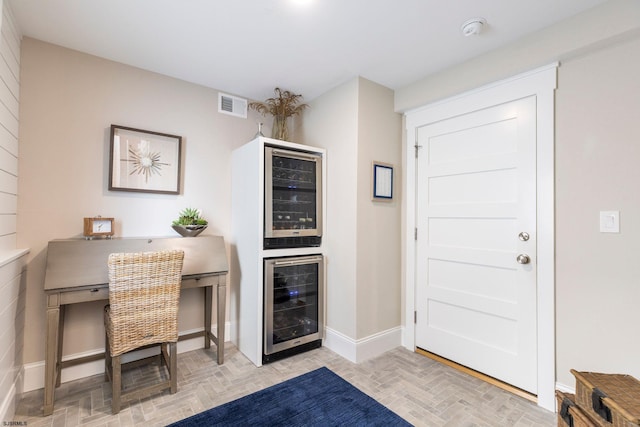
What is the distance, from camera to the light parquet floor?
1882mm

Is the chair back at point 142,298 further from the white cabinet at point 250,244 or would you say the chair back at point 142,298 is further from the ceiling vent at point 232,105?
the ceiling vent at point 232,105

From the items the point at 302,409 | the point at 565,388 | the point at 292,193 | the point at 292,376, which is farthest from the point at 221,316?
the point at 565,388

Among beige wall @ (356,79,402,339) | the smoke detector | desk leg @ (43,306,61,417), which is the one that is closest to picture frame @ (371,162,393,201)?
beige wall @ (356,79,402,339)

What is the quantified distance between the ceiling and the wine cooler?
171cm

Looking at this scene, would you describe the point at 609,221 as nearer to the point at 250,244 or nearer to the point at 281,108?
the point at 250,244

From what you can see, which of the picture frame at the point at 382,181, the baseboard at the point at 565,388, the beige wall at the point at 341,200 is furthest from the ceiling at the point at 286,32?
the baseboard at the point at 565,388

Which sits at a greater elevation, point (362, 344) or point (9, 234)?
point (9, 234)

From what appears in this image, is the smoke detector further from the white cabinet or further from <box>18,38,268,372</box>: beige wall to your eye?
<box>18,38,268,372</box>: beige wall

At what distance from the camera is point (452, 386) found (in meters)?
2.27

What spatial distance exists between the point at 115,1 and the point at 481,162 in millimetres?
2740

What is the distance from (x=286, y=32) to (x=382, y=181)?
4.85 feet

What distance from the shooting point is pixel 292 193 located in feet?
9.39

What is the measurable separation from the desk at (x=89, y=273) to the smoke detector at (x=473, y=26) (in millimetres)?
2465

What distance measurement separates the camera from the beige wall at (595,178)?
174cm
